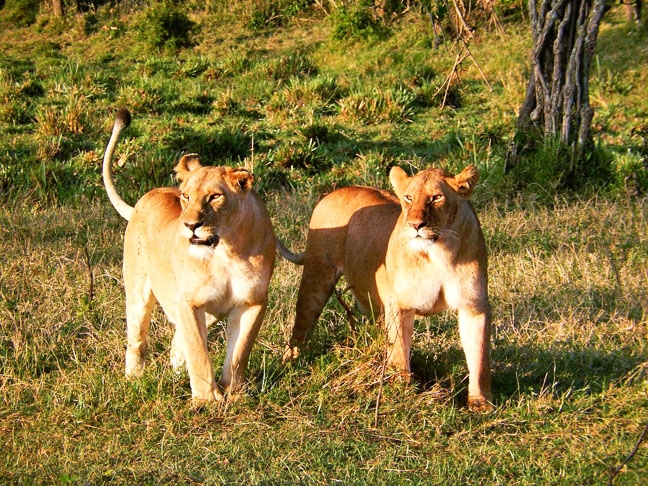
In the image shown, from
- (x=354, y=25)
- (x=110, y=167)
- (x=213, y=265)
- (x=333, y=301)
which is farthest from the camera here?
(x=354, y=25)

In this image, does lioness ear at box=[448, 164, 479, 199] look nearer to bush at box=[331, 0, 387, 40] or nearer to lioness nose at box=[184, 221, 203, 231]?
lioness nose at box=[184, 221, 203, 231]

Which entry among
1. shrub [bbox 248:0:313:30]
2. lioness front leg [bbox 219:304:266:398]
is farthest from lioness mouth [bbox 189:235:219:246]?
shrub [bbox 248:0:313:30]

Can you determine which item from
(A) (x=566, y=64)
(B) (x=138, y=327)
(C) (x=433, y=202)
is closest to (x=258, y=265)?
(C) (x=433, y=202)

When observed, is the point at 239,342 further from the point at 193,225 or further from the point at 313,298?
the point at 313,298

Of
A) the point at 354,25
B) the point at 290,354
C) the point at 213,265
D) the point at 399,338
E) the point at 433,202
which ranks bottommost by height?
the point at 354,25

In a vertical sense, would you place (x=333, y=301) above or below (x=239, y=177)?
below

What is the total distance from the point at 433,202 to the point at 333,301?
1613 millimetres

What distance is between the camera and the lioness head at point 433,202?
135 inches

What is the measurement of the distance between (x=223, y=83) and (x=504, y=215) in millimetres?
4764

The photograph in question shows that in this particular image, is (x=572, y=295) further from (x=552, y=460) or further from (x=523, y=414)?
(x=552, y=460)

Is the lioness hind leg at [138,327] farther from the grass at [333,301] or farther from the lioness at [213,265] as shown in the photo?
the lioness at [213,265]

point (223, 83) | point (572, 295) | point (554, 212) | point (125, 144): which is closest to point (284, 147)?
point (125, 144)

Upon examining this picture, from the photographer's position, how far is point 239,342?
12.2 ft

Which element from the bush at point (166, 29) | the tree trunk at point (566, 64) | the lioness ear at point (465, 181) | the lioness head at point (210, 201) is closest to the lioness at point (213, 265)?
the lioness head at point (210, 201)
